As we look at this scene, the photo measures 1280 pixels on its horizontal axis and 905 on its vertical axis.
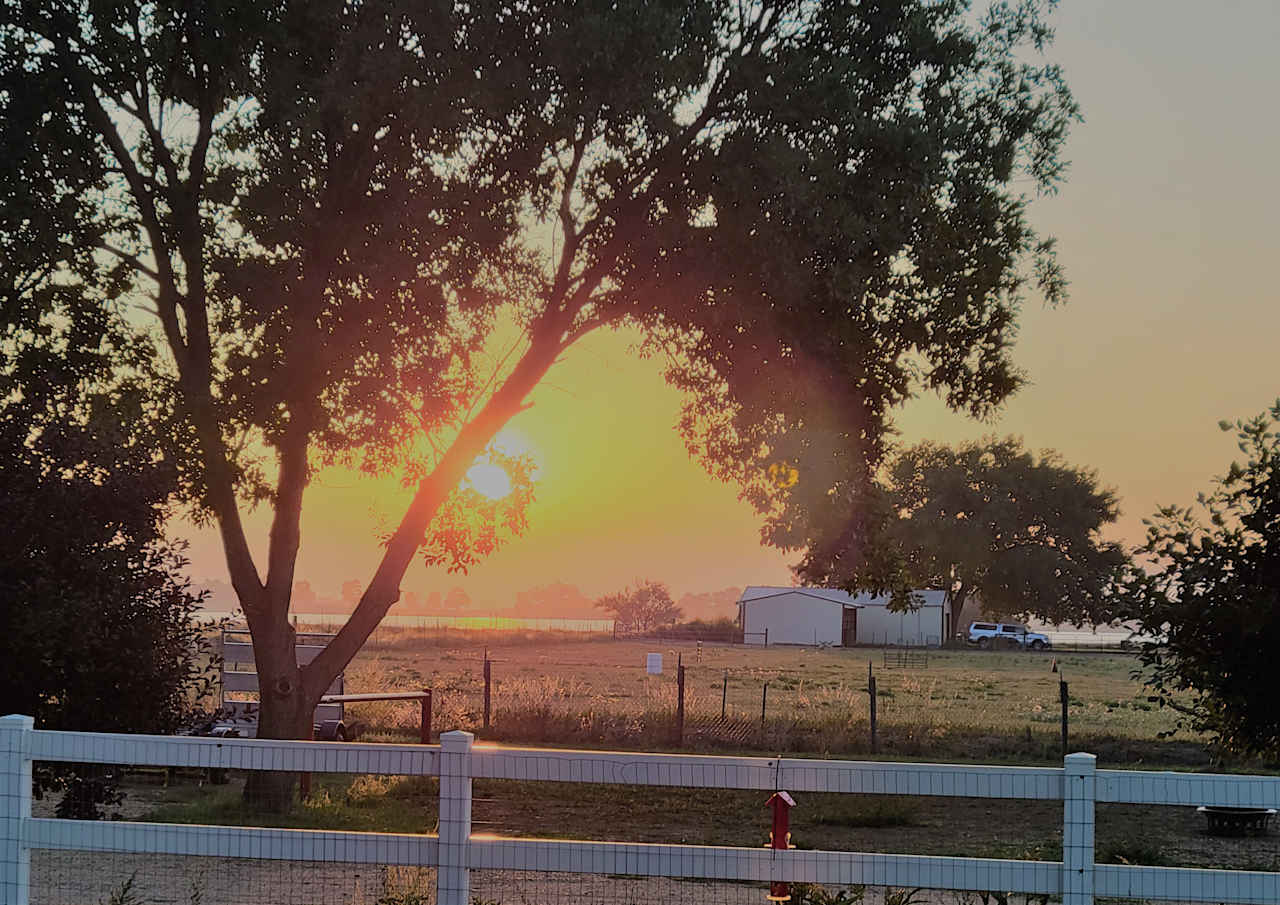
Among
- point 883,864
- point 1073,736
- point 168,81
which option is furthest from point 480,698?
point 883,864

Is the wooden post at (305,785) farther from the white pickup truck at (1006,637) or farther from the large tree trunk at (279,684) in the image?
the white pickup truck at (1006,637)

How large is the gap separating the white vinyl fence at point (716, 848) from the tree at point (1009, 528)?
81954mm

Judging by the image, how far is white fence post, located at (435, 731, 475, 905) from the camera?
750cm

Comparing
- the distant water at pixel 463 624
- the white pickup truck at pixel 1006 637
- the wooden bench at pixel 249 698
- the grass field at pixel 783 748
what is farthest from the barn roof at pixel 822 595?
the wooden bench at pixel 249 698

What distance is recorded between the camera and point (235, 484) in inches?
741

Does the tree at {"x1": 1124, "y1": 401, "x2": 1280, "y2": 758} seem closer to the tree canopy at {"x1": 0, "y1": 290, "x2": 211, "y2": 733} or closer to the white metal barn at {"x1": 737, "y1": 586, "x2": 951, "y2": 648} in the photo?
the tree canopy at {"x1": 0, "y1": 290, "x2": 211, "y2": 733}

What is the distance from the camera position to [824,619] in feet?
288

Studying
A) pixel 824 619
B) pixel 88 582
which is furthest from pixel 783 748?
pixel 824 619

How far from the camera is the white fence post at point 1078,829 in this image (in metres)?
7.16

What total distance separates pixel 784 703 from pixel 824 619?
50.7 metres

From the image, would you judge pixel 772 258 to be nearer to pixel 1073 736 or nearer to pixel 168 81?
pixel 168 81

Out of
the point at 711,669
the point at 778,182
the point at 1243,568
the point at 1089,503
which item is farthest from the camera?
the point at 1089,503

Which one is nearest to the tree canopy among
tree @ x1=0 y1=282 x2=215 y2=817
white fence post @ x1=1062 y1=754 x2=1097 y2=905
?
tree @ x1=0 y1=282 x2=215 y2=817

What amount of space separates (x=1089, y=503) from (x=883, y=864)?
8985 cm
